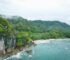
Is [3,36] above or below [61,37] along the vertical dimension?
above

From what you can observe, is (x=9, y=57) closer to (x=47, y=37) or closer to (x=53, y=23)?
(x=47, y=37)

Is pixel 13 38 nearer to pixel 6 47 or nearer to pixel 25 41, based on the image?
pixel 6 47

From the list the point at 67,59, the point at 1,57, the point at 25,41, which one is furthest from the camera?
the point at 25,41

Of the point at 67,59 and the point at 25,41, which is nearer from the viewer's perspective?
the point at 67,59

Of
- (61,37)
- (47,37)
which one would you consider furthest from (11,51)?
(61,37)

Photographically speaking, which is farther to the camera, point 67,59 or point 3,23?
point 3,23

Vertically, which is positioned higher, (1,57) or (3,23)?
(3,23)

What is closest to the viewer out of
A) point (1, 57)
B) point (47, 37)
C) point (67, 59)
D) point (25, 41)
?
point (1, 57)

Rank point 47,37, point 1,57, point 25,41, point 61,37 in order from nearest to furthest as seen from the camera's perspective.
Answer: point 1,57 → point 25,41 → point 47,37 → point 61,37

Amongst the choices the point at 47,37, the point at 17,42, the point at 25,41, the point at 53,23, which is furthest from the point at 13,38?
the point at 53,23
